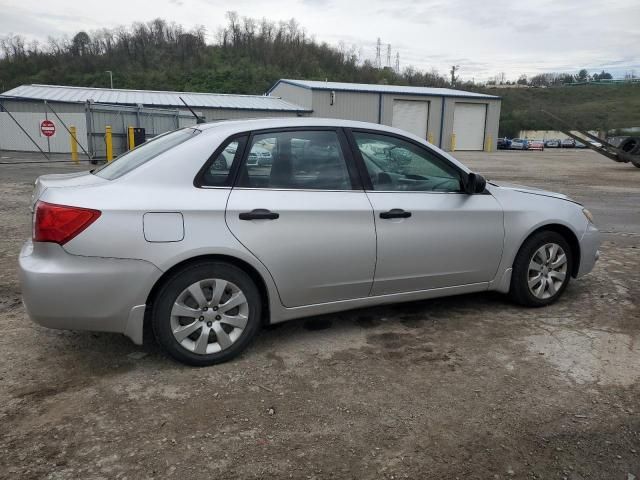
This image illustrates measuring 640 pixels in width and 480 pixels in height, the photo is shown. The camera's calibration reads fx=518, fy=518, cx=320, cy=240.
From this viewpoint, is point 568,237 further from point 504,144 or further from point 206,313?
point 504,144

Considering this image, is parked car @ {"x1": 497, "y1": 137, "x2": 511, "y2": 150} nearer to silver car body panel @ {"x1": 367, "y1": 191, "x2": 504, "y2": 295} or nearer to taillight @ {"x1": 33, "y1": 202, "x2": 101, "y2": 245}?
silver car body panel @ {"x1": 367, "y1": 191, "x2": 504, "y2": 295}

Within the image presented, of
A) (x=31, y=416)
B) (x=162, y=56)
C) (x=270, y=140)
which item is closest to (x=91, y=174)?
(x=270, y=140)

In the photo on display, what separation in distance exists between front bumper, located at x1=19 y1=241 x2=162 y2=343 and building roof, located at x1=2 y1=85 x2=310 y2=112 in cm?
2951

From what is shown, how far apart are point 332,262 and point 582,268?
2572 millimetres

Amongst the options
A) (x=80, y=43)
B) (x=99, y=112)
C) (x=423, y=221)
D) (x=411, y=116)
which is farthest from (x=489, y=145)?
Answer: (x=80, y=43)

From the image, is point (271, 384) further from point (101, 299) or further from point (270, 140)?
point (270, 140)

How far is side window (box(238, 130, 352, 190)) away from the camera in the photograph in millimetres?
3535

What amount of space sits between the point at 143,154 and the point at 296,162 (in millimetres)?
1096

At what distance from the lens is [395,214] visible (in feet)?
12.6

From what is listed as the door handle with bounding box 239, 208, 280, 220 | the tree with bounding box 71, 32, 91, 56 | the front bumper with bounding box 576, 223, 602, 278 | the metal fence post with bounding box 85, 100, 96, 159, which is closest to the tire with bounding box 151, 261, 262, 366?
the door handle with bounding box 239, 208, 280, 220

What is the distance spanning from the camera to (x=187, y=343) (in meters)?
3.35

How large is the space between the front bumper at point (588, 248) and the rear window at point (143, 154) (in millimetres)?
3513

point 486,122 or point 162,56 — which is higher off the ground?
point 162,56

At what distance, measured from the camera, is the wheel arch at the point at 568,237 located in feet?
14.7
